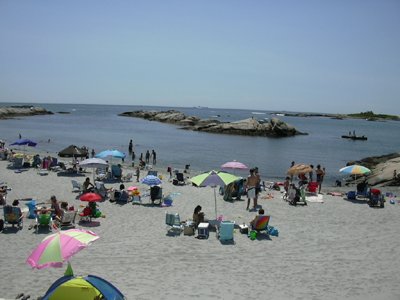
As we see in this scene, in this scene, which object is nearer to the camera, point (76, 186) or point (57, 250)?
point (57, 250)

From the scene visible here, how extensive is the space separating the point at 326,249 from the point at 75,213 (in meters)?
8.60

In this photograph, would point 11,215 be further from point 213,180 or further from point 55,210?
point 213,180

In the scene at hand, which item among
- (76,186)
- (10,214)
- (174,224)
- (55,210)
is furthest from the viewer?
(76,186)

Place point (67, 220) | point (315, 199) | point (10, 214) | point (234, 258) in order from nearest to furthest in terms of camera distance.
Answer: point (234, 258), point (10, 214), point (67, 220), point (315, 199)

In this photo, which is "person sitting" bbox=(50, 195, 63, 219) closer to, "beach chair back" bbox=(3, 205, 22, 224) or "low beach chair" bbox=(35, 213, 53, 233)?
"low beach chair" bbox=(35, 213, 53, 233)

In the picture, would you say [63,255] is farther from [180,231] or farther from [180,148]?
[180,148]

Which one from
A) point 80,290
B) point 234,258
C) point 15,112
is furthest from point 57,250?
point 15,112

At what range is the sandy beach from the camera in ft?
29.9

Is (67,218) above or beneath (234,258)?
above

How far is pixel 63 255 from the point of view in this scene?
7.63 meters

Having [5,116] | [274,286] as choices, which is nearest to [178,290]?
[274,286]

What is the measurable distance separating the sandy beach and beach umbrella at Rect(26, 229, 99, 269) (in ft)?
4.47

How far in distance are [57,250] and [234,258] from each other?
5204 millimetres

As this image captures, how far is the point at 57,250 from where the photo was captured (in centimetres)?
771
